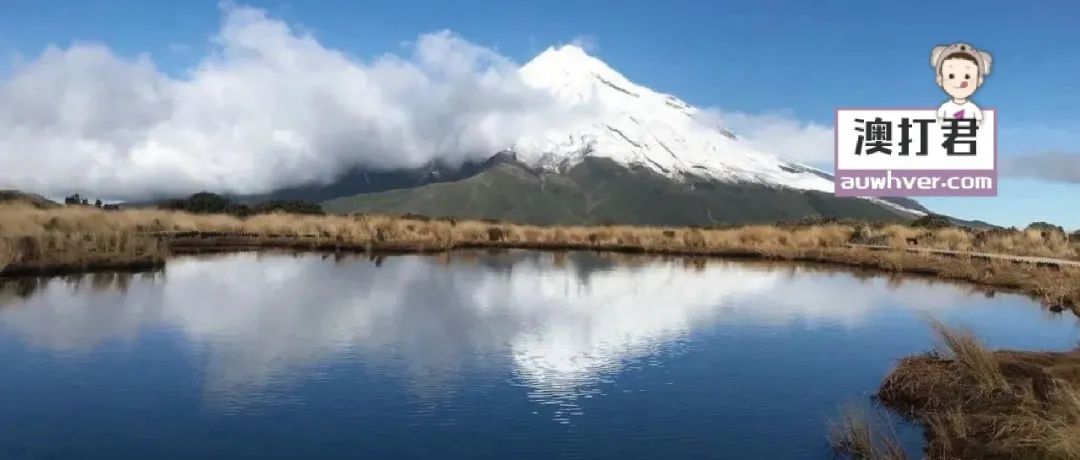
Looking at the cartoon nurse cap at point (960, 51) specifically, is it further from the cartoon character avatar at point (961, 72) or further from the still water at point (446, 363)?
the still water at point (446, 363)

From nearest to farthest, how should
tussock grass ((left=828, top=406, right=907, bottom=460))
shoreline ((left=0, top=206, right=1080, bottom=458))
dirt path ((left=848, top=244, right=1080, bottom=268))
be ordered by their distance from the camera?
tussock grass ((left=828, top=406, right=907, bottom=460)) < shoreline ((left=0, top=206, right=1080, bottom=458)) < dirt path ((left=848, top=244, right=1080, bottom=268))

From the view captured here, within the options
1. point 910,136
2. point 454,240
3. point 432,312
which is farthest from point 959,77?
point 454,240

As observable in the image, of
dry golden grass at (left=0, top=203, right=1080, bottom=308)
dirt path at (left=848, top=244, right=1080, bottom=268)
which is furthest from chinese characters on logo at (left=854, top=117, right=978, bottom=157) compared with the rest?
dirt path at (left=848, top=244, right=1080, bottom=268)

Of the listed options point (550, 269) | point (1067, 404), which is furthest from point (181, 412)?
point (550, 269)

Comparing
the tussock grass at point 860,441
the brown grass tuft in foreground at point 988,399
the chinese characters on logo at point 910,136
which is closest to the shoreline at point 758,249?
the brown grass tuft in foreground at point 988,399

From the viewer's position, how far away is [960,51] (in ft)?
84.0

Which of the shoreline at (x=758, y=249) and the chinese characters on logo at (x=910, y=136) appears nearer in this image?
the shoreline at (x=758, y=249)

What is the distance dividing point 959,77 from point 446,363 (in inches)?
767

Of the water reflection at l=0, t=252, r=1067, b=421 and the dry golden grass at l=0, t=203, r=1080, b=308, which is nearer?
the water reflection at l=0, t=252, r=1067, b=421

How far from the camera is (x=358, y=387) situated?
507 inches

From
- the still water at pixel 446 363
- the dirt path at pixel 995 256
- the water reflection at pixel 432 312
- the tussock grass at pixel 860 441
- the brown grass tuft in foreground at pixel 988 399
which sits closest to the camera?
the brown grass tuft in foreground at pixel 988 399

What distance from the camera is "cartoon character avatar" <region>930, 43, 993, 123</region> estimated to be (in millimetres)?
25594

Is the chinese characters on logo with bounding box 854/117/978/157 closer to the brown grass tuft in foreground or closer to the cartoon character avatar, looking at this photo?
the cartoon character avatar

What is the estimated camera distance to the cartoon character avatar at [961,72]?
25594mm
